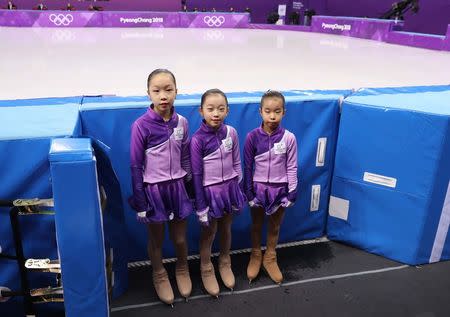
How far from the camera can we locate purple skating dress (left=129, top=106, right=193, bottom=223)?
5.12 ft

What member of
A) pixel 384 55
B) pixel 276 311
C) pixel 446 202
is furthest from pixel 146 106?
pixel 384 55

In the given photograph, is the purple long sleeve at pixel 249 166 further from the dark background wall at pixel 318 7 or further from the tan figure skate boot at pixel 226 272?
the dark background wall at pixel 318 7

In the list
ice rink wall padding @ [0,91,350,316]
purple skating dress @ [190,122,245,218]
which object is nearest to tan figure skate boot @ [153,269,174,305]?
ice rink wall padding @ [0,91,350,316]

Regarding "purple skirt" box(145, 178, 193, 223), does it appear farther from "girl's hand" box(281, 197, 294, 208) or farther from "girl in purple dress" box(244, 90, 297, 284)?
"girl's hand" box(281, 197, 294, 208)

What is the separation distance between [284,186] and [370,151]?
550 millimetres

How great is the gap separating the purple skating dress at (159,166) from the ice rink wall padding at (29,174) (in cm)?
26

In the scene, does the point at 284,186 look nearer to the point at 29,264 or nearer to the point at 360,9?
the point at 29,264

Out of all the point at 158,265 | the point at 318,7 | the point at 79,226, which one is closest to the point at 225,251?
the point at 158,265

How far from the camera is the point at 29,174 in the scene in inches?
57.8

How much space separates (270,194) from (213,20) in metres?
10.2

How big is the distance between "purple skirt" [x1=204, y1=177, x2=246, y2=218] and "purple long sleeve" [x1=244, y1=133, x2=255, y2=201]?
0.28 feet

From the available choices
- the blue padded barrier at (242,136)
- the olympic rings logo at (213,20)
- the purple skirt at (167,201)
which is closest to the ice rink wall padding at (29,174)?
the blue padded barrier at (242,136)

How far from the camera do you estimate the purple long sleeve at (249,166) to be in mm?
1774

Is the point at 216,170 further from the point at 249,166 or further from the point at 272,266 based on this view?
the point at 272,266
